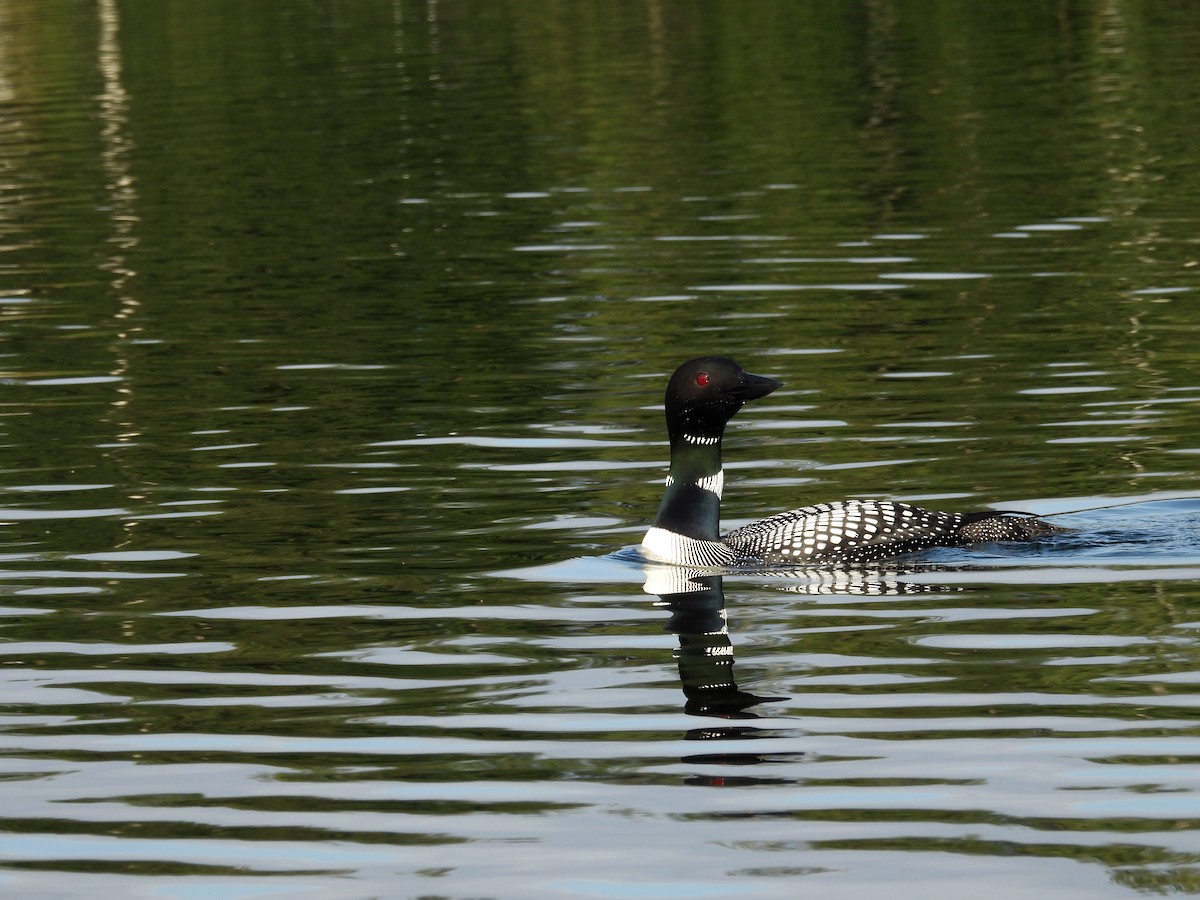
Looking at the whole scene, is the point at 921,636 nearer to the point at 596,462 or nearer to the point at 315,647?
the point at 315,647

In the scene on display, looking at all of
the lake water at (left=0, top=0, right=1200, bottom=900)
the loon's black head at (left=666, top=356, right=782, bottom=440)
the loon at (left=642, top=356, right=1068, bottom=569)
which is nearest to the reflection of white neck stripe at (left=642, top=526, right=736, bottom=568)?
the loon at (left=642, top=356, right=1068, bottom=569)

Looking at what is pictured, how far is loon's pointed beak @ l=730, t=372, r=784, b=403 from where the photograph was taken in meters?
12.8

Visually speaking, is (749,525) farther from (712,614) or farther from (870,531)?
(712,614)

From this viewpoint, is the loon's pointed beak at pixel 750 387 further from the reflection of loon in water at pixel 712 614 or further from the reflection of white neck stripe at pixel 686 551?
the reflection of loon in water at pixel 712 614

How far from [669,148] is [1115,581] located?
89.4 feet

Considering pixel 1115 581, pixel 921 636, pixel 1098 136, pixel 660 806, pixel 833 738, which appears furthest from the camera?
pixel 1098 136

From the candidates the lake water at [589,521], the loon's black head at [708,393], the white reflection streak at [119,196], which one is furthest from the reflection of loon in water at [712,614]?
the white reflection streak at [119,196]

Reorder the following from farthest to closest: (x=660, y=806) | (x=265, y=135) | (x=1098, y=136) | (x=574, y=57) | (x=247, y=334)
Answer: (x=574, y=57) < (x=265, y=135) < (x=1098, y=136) < (x=247, y=334) < (x=660, y=806)

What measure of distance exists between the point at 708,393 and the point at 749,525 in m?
0.90

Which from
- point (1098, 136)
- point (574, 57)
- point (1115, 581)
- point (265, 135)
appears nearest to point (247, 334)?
point (1115, 581)

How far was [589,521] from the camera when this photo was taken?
14.3 m

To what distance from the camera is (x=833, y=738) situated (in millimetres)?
9422

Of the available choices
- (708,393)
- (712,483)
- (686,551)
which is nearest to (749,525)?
(712,483)

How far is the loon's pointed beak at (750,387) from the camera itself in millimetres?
12789
